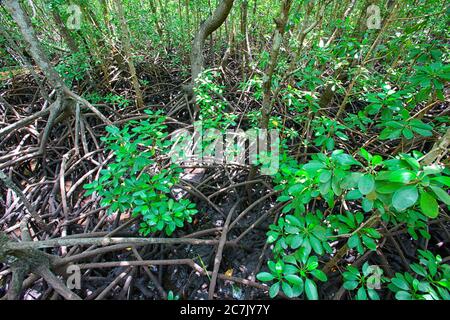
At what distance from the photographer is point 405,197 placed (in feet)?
2.09

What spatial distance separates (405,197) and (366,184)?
9cm

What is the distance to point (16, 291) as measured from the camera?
1339mm

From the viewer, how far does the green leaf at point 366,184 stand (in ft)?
2.26

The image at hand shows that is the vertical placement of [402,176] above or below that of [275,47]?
below

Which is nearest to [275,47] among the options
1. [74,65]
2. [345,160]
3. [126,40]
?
[345,160]

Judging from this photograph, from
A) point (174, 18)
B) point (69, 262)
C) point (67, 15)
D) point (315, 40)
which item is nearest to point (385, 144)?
point (315, 40)

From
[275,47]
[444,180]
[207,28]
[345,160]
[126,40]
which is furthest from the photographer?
[207,28]

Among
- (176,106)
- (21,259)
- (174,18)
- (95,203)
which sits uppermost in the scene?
(174,18)

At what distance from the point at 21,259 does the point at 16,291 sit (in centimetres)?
16

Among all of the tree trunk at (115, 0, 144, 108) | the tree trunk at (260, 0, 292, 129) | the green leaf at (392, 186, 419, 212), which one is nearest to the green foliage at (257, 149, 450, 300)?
the green leaf at (392, 186, 419, 212)

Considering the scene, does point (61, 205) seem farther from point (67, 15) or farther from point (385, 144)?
point (385, 144)

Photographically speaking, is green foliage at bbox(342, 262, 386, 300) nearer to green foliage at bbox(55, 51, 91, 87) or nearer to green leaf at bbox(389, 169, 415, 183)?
green leaf at bbox(389, 169, 415, 183)

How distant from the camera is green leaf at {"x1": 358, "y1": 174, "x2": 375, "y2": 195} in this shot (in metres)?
0.69

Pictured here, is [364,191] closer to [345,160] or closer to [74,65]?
[345,160]
